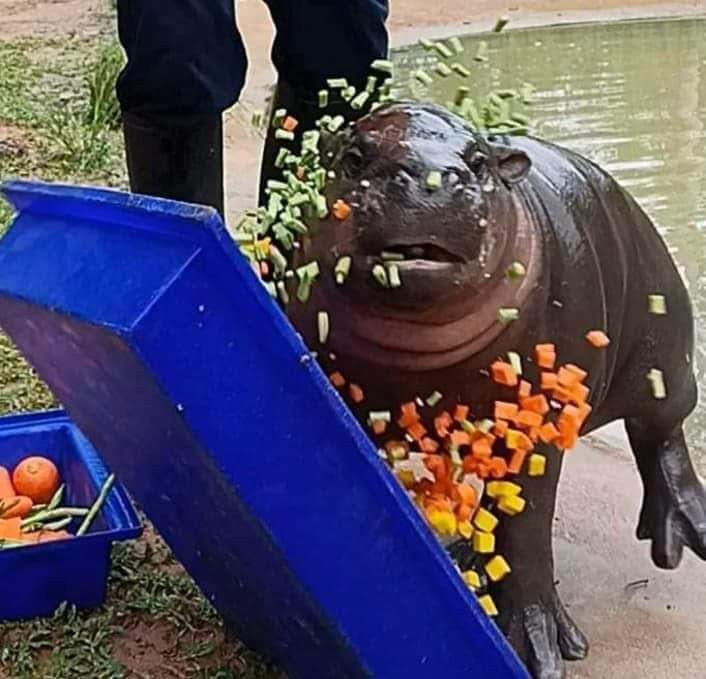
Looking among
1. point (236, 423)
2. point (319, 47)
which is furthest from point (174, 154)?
point (236, 423)

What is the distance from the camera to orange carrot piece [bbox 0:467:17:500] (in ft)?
6.71

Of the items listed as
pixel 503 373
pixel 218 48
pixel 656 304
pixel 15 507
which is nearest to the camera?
pixel 503 373

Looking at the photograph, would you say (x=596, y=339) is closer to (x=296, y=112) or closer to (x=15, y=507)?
(x=15, y=507)

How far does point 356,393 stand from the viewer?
162cm

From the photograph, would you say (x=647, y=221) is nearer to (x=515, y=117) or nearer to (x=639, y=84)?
(x=515, y=117)

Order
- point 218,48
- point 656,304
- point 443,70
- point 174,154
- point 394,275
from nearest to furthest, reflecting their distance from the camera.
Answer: point 394,275
point 443,70
point 656,304
point 218,48
point 174,154

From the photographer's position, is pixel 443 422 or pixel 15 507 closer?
pixel 443 422

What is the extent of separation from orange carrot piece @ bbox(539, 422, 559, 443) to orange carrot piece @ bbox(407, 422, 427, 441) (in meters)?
0.12

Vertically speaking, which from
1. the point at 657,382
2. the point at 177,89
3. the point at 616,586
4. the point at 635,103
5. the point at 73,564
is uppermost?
the point at 177,89

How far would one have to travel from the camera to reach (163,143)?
7.73 ft

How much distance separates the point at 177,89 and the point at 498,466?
87 cm

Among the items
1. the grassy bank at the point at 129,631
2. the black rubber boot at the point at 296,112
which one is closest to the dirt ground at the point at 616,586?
the grassy bank at the point at 129,631

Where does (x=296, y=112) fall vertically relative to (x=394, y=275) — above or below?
below

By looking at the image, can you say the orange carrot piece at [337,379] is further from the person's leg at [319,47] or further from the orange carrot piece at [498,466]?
the person's leg at [319,47]
